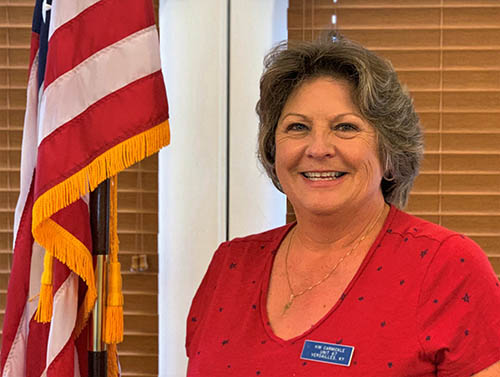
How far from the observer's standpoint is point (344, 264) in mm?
1525

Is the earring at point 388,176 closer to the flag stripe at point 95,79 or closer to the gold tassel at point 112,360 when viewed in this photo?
the flag stripe at point 95,79

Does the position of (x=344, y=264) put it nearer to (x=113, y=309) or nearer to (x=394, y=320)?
(x=394, y=320)

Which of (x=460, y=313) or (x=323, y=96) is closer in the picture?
(x=460, y=313)

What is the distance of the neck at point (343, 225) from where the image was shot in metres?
1.54

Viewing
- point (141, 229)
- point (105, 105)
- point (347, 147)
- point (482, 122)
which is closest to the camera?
point (347, 147)

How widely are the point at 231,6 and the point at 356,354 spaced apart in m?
1.26

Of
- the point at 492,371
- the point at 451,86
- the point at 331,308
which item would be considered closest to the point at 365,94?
the point at 331,308

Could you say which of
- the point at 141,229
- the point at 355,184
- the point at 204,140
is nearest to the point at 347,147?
the point at 355,184

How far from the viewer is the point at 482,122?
6.82 ft

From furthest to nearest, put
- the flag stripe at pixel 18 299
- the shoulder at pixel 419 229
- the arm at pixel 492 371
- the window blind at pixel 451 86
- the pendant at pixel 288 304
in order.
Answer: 1. the window blind at pixel 451 86
2. the flag stripe at pixel 18 299
3. the pendant at pixel 288 304
4. the shoulder at pixel 419 229
5. the arm at pixel 492 371

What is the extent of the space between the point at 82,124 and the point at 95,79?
12 cm

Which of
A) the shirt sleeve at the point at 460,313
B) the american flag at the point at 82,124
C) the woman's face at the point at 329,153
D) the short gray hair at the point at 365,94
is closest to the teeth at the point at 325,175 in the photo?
the woman's face at the point at 329,153

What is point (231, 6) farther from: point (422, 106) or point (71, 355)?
point (71, 355)

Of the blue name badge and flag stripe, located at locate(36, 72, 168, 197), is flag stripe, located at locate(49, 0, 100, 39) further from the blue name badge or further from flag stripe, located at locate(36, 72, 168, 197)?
the blue name badge
